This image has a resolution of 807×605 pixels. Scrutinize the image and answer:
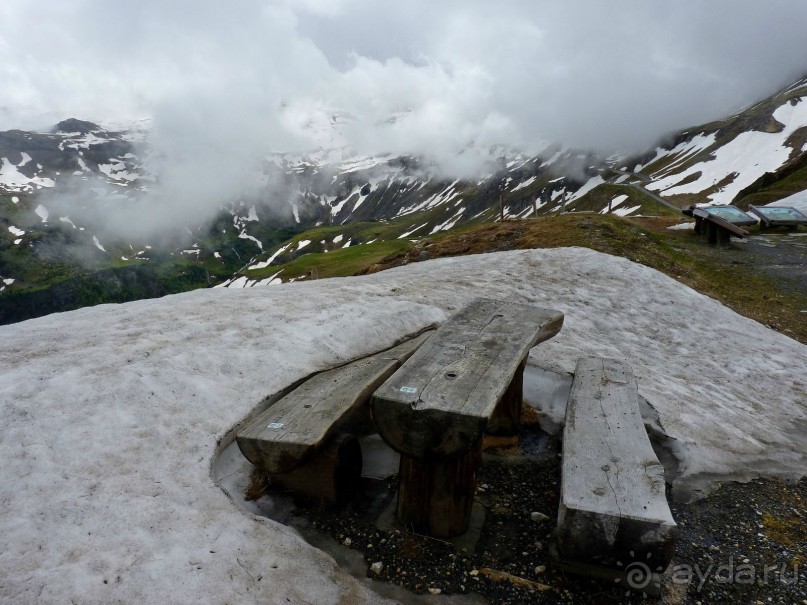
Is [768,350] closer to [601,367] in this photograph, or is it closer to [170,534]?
[601,367]

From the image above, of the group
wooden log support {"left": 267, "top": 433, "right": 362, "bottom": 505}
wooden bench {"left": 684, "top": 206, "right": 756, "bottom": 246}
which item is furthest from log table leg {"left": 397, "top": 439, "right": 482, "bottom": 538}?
wooden bench {"left": 684, "top": 206, "right": 756, "bottom": 246}

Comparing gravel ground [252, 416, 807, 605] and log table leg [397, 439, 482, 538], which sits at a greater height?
log table leg [397, 439, 482, 538]

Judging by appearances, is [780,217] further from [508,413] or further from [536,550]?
[536,550]

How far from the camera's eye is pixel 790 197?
1532 inches

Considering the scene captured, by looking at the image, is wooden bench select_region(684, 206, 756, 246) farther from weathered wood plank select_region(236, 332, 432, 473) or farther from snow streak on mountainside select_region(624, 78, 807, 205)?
snow streak on mountainside select_region(624, 78, 807, 205)

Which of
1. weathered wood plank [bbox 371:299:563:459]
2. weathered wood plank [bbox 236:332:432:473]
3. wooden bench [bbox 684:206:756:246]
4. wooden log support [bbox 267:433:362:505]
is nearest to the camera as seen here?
weathered wood plank [bbox 371:299:563:459]

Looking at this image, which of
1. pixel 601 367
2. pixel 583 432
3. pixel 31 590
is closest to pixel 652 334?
pixel 601 367

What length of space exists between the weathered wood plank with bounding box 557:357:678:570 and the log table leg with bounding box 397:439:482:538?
0.97 metres

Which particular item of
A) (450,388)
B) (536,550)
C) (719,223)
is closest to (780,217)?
(719,223)

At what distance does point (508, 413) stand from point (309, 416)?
294 centimetres

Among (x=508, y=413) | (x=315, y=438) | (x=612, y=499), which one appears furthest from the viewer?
(x=508, y=413)

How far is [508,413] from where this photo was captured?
22.5 ft

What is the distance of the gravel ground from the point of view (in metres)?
4.35

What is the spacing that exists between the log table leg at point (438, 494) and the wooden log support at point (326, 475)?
2.28 feet
